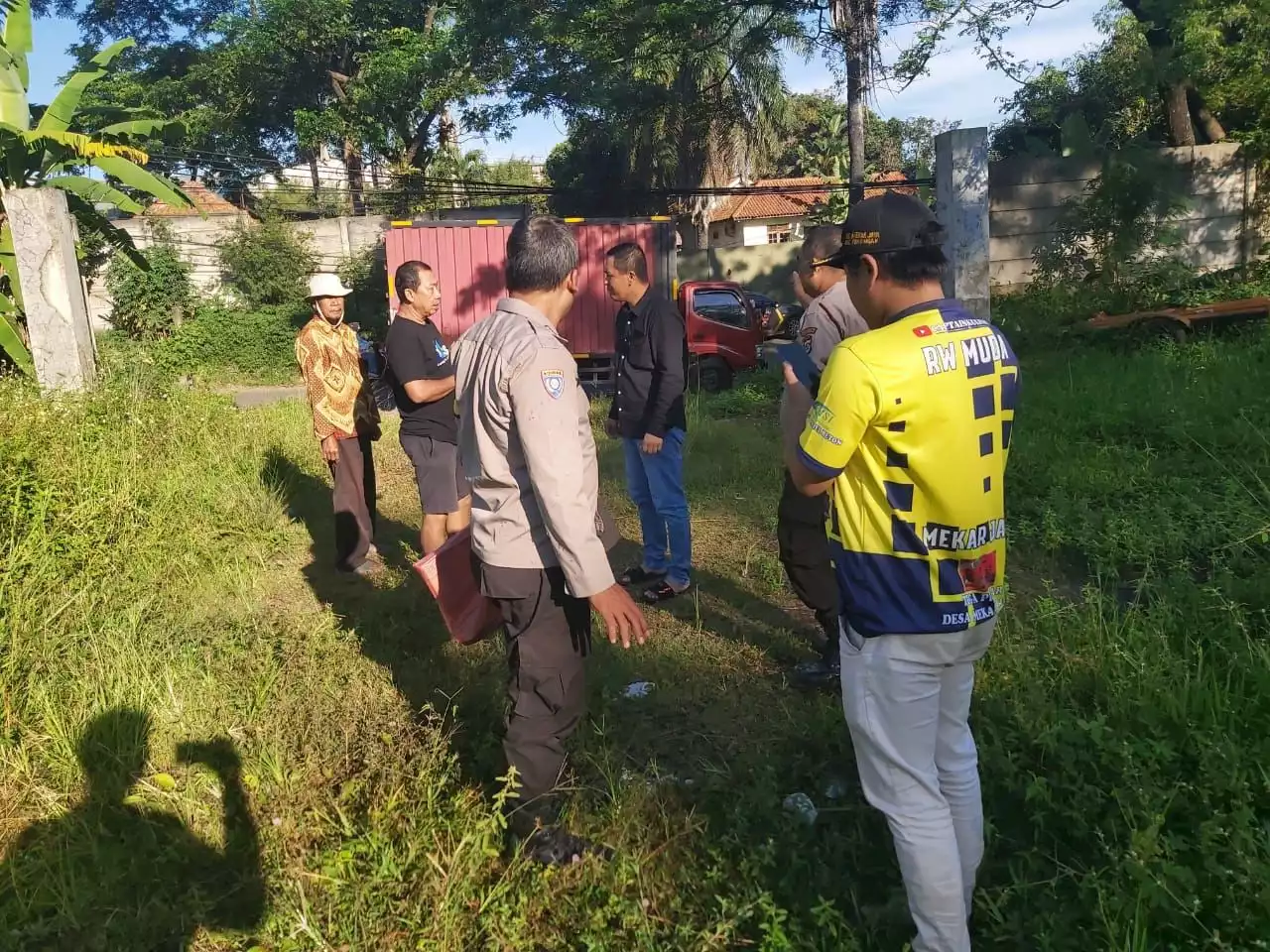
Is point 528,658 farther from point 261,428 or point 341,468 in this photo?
point 261,428

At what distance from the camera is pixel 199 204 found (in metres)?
23.5

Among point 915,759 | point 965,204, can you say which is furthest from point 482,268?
point 915,759

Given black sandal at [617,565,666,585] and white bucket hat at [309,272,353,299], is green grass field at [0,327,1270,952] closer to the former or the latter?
black sandal at [617,565,666,585]

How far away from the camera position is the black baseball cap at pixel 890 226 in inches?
78.5

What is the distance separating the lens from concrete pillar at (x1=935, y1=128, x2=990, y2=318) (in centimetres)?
813

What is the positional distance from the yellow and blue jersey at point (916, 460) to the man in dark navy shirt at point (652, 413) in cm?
259

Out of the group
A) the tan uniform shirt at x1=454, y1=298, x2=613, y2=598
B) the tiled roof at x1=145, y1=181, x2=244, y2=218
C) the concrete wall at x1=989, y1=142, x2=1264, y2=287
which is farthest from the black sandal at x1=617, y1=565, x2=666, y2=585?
the tiled roof at x1=145, y1=181, x2=244, y2=218

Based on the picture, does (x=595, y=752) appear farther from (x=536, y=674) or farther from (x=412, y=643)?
(x=412, y=643)

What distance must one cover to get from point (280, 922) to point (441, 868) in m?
0.45

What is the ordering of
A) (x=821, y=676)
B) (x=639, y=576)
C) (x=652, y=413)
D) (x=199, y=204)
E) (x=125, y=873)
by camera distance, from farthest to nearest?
(x=199, y=204)
(x=639, y=576)
(x=652, y=413)
(x=821, y=676)
(x=125, y=873)

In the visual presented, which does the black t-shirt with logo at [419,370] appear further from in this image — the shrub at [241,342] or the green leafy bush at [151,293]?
the green leafy bush at [151,293]

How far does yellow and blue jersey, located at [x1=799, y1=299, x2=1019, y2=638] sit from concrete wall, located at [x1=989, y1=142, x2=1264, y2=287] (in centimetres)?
1286

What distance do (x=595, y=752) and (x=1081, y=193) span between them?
42.2 feet

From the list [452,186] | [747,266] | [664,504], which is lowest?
[664,504]
